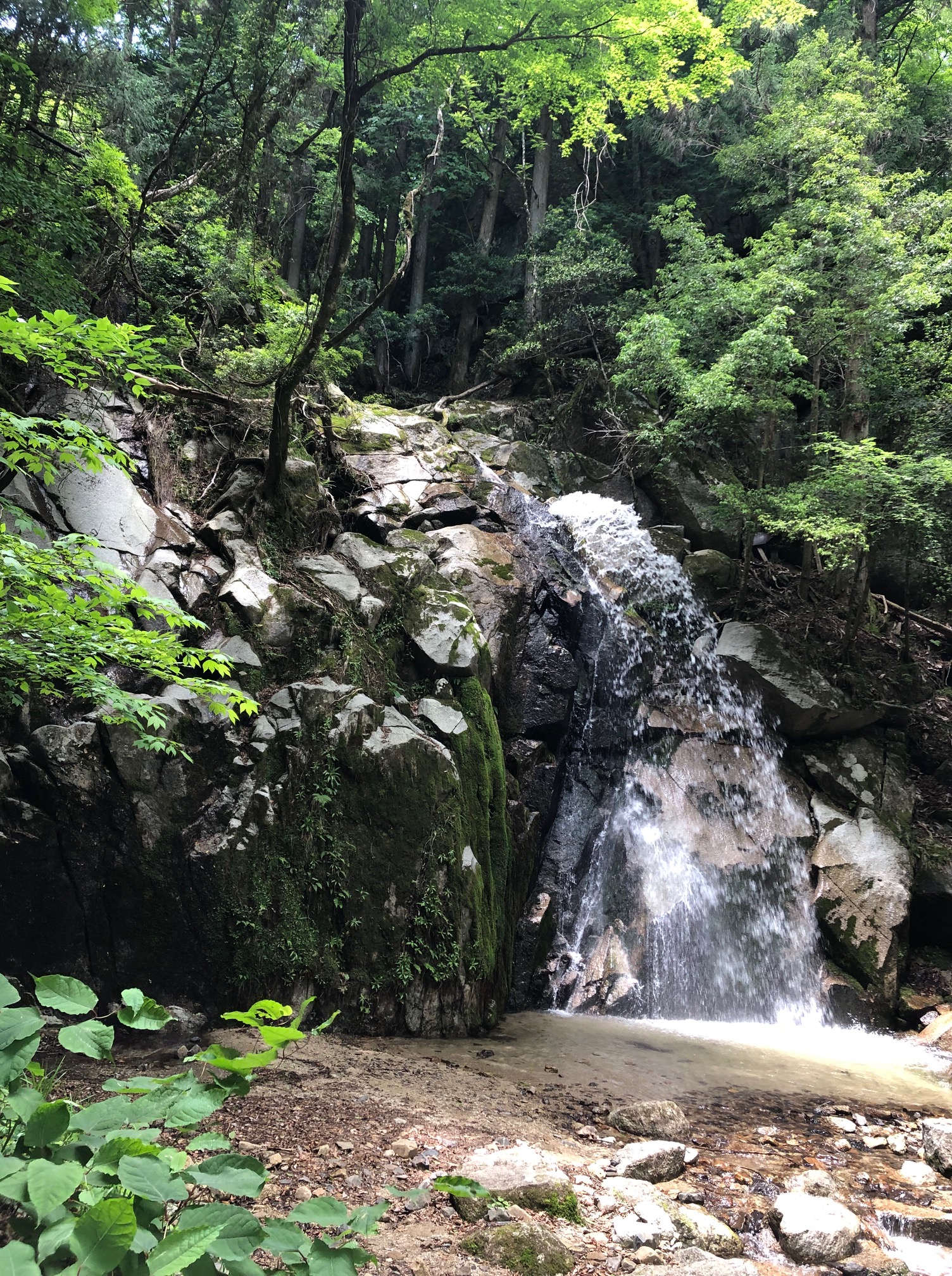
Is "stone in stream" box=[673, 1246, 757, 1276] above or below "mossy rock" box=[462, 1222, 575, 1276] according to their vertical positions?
below

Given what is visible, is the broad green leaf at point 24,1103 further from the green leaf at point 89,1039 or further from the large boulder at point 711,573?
the large boulder at point 711,573

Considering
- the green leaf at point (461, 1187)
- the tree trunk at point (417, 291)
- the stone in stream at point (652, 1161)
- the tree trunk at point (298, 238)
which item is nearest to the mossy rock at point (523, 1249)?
the stone in stream at point (652, 1161)

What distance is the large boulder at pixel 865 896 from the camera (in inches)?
346

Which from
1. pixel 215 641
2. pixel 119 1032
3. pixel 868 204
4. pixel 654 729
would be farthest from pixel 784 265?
pixel 119 1032

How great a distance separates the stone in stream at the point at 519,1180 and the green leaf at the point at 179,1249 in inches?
98.2

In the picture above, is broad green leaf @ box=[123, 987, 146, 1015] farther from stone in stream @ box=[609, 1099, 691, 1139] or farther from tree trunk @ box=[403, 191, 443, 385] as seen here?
tree trunk @ box=[403, 191, 443, 385]

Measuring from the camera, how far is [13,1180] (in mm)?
1122

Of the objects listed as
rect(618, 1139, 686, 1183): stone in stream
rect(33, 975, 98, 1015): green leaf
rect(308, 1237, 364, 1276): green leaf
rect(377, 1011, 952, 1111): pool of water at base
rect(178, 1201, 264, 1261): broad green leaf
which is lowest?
rect(377, 1011, 952, 1111): pool of water at base

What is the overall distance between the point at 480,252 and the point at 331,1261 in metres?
21.8

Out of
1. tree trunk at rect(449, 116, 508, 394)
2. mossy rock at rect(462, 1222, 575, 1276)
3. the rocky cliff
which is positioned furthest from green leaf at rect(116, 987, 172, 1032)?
tree trunk at rect(449, 116, 508, 394)

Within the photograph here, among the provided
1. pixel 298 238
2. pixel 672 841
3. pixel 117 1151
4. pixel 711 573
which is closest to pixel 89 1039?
pixel 117 1151

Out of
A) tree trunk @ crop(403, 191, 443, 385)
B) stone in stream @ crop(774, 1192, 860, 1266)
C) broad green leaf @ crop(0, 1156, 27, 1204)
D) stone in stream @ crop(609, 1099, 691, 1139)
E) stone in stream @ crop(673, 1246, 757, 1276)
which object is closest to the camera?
broad green leaf @ crop(0, 1156, 27, 1204)

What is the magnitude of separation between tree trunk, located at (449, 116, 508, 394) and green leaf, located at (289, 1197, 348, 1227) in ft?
63.6

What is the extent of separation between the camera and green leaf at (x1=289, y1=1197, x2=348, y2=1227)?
1.18m
